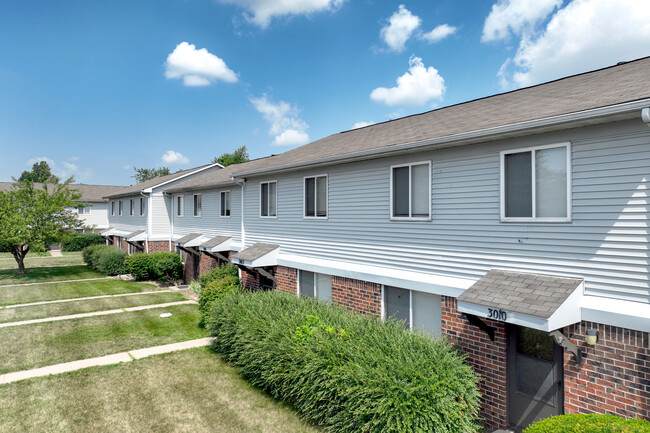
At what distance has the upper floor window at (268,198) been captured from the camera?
12.8m

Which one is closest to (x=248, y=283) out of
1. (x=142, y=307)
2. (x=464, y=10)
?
(x=142, y=307)

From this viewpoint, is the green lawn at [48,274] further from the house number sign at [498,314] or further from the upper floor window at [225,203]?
the house number sign at [498,314]

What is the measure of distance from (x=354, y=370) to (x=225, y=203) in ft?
42.2

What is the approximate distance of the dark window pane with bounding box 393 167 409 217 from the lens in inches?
328

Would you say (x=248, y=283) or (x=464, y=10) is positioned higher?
(x=464, y=10)

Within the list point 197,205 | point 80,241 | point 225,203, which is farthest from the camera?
point 80,241

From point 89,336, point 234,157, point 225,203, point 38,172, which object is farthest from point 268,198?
point 38,172

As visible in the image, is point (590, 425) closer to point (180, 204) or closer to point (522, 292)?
point (522, 292)

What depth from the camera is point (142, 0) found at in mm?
13836

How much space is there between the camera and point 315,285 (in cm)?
1109

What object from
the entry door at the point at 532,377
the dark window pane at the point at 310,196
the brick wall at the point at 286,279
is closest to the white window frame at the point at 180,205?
the brick wall at the point at 286,279

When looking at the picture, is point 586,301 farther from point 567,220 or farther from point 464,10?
point 464,10

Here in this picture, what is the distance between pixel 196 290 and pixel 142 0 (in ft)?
41.5

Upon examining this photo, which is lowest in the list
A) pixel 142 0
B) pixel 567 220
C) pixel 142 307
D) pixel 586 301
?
pixel 142 307
